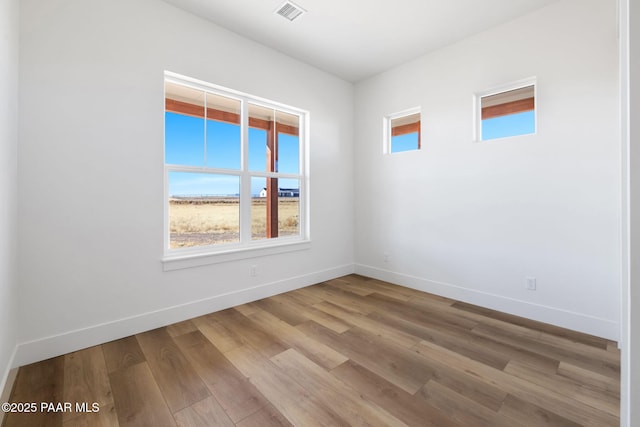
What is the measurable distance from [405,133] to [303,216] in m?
1.84

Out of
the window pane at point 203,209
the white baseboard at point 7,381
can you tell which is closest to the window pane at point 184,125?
the window pane at point 203,209

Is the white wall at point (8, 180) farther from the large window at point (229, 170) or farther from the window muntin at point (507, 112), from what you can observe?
the window muntin at point (507, 112)

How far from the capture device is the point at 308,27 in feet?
9.93

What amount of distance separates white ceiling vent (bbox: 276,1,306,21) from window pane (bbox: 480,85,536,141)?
2.19 metres

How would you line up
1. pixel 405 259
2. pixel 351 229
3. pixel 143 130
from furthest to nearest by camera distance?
pixel 351 229 → pixel 405 259 → pixel 143 130

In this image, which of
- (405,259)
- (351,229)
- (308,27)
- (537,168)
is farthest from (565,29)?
(351,229)

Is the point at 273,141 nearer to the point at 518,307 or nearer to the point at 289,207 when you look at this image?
the point at 289,207

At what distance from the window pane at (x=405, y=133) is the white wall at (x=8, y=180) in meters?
3.78

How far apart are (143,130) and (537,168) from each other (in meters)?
3.73

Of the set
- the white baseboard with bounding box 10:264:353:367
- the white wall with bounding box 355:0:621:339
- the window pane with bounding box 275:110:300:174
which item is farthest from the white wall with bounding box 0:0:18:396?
the white wall with bounding box 355:0:621:339

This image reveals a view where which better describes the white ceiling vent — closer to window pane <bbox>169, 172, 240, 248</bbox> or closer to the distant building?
window pane <bbox>169, 172, 240, 248</bbox>

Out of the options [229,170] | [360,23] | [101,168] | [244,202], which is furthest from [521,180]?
[101,168]

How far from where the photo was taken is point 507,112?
119 inches

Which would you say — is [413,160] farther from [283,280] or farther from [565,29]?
[283,280]
